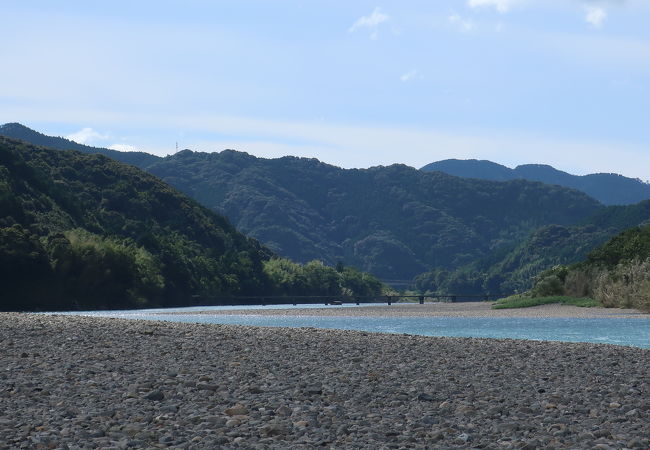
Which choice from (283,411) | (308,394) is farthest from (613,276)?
(283,411)

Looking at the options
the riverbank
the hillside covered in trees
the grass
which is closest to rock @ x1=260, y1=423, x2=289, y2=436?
the riverbank

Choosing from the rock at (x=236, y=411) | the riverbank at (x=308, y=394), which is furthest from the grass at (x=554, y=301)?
the rock at (x=236, y=411)

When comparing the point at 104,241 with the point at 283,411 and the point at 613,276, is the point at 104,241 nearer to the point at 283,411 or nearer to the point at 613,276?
the point at 613,276

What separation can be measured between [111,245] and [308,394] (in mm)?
86822

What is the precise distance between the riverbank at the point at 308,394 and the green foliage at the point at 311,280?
441 feet

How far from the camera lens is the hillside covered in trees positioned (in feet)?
283

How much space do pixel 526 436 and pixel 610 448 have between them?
51.3 inches

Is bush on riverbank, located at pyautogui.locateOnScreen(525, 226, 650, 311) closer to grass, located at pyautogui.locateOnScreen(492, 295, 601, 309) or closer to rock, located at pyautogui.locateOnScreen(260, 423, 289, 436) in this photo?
grass, located at pyautogui.locateOnScreen(492, 295, 601, 309)

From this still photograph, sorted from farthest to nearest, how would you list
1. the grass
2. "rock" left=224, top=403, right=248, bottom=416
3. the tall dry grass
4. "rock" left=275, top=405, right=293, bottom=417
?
the grass < the tall dry grass < "rock" left=275, top=405, right=293, bottom=417 < "rock" left=224, top=403, right=248, bottom=416

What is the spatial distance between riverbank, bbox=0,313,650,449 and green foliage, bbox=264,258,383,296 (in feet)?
441

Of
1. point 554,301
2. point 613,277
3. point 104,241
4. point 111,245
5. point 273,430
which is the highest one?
point 104,241

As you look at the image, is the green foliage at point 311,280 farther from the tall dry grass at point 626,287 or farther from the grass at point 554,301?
the tall dry grass at point 626,287

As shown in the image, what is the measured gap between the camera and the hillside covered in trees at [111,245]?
8631cm

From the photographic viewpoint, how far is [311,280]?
17125 cm
